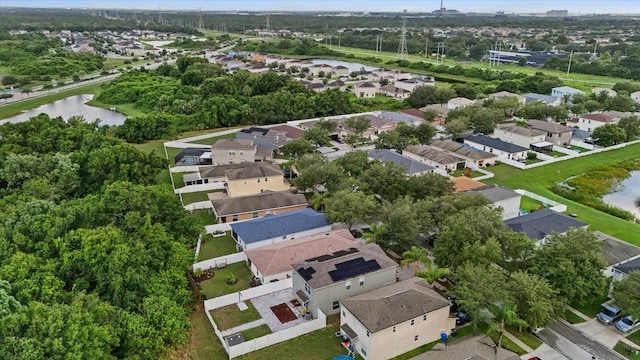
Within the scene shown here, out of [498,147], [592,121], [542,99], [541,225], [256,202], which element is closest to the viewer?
[541,225]

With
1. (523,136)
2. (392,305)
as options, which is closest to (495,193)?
(392,305)

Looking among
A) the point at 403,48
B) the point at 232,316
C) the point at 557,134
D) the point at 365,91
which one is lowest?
the point at 232,316

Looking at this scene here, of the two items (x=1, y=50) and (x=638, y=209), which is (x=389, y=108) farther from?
(x=1, y=50)

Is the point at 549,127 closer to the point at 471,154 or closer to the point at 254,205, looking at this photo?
the point at 471,154

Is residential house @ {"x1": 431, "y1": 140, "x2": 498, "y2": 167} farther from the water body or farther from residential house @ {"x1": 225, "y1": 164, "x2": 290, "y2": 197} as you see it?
residential house @ {"x1": 225, "y1": 164, "x2": 290, "y2": 197}

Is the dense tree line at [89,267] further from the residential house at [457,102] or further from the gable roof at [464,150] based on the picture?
the residential house at [457,102]

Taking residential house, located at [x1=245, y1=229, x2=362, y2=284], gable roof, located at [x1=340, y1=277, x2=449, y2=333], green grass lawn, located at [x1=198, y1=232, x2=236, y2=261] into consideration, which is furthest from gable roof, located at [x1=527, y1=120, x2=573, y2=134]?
green grass lawn, located at [x1=198, y1=232, x2=236, y2=261]

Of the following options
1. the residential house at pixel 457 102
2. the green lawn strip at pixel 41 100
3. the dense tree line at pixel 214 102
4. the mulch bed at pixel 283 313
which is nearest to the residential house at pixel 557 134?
the residential house at pixel 457 102
